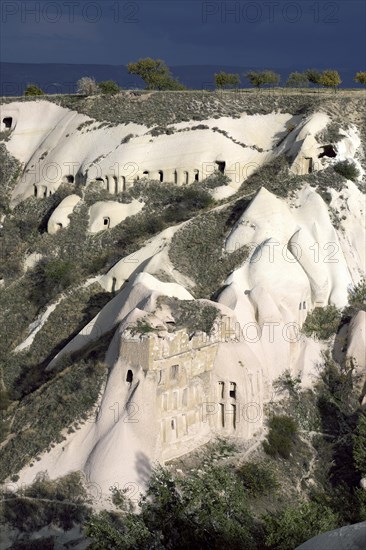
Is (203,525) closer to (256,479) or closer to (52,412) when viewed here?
(256,479)

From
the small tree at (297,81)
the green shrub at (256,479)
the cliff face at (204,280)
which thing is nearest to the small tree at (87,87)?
the cliff face at (204,280)

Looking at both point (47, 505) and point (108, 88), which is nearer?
point (47, 505)

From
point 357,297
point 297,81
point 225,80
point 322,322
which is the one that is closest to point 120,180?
point 357,297

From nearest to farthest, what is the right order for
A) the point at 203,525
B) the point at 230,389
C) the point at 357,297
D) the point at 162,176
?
1. the point at 203,525
2. the point at 230,389
3. the point at 357,297
4. the point at 162,176

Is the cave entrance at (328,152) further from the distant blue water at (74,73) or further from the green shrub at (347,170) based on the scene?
the distant blue water at (74,73)

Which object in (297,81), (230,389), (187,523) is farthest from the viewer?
(297,81)

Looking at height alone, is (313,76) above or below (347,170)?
above

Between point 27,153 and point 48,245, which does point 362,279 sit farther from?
point 27,153

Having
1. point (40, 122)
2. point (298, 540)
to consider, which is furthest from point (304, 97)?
point (298, 540)
